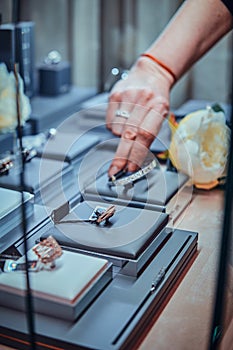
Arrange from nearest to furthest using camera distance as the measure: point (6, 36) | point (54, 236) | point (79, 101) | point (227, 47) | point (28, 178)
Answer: point (54, 236) < point (28, 178) < point (6, 36) < point (79, 101) < point (227, 47)

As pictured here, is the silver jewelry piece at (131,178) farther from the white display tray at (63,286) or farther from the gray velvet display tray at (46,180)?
the white display tray at (63,286)

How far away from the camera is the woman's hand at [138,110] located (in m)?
0.89

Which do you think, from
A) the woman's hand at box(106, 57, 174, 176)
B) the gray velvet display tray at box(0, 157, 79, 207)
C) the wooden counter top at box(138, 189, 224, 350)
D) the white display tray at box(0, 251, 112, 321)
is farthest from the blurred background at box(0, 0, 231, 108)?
the white display tray at box(0, 251, 112, 321)

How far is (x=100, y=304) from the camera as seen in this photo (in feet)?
1.98

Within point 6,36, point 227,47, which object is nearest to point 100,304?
point 6,36

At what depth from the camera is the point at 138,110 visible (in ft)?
3.02

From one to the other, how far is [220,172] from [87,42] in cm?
99

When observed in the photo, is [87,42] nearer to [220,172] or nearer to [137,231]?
[220,172]

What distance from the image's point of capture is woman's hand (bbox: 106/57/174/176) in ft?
2.92

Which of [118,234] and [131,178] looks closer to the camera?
[118,234]

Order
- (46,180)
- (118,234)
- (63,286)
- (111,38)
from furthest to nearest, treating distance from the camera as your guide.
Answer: (111,38), (46,180), (118,234), (63,286)

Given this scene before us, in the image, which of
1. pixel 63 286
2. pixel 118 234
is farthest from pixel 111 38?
pixel 63 286

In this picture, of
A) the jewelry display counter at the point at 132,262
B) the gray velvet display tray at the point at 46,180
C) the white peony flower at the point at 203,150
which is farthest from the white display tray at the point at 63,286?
the white peony flower at the point at 203,150

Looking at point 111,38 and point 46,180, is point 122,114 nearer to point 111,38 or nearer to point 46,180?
point 46,180
